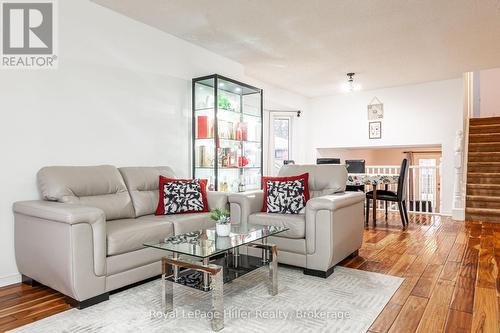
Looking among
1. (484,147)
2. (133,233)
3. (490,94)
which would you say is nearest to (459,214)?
(484,147)

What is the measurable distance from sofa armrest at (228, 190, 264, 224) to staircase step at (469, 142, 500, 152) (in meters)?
5.59

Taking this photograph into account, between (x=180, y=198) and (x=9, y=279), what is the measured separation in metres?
1.49

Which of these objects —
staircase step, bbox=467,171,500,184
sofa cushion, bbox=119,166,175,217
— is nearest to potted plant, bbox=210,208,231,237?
sofa cushion, bbox=119,166,175,217

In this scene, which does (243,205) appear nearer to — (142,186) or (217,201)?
(217,201)

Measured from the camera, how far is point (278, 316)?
2.05m

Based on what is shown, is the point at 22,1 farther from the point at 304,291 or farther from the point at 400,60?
the point at 400,60

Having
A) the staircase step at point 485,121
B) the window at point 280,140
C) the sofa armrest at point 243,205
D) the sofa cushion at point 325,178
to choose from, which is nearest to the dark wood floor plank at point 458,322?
the sofa cushion at point 325,178

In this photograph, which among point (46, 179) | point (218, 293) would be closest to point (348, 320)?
point (218, 293)

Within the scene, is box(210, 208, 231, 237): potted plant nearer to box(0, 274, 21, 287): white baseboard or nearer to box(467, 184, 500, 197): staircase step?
box(0, 274, 21, 287): white baseboard

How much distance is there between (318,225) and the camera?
2.73m

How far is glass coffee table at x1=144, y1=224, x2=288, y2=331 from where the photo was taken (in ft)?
6.21

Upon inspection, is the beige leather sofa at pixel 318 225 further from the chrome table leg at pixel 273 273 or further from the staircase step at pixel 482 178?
the staircase step at pixel 482 178

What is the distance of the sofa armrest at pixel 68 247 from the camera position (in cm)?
209

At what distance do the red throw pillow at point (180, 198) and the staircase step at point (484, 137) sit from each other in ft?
20.7
